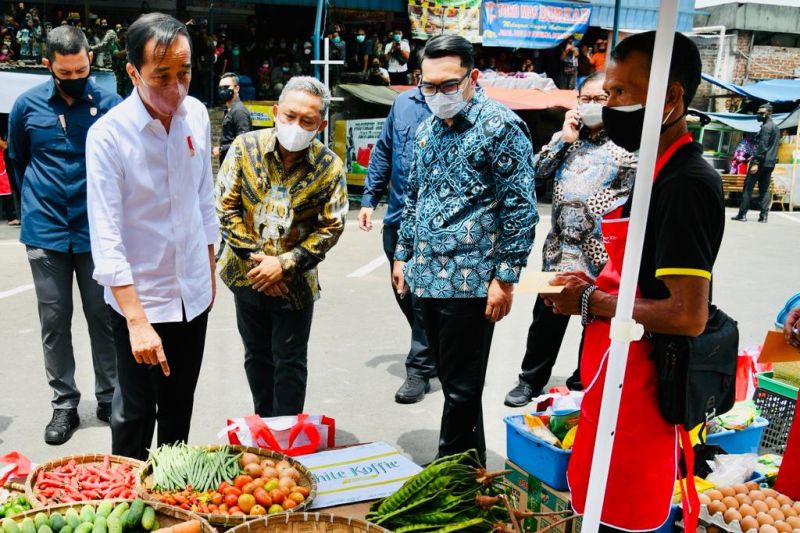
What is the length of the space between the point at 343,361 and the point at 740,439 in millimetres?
2913

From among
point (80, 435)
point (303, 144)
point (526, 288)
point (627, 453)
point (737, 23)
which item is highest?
point (737, 23)

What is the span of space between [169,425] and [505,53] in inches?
671

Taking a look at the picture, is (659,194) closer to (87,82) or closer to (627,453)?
(627,453)

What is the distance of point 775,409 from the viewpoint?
394cm

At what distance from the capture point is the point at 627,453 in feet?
6.80

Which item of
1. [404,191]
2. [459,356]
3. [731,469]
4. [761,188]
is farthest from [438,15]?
[731,469]

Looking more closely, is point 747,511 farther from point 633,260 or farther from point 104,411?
point 104,411

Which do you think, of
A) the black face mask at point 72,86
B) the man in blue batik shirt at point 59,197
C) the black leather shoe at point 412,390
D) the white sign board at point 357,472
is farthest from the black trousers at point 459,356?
the black face mask at point 72,86

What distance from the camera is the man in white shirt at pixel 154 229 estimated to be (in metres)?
2.62

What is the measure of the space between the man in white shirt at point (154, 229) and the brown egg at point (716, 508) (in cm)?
208

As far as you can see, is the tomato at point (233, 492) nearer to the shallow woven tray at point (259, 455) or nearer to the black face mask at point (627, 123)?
the shallow woven tray at point (259, 455)

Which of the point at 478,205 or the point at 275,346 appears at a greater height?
the point at 478,205

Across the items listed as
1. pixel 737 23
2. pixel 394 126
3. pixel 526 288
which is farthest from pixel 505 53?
pixel 526 288

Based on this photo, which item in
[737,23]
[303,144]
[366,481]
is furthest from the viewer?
[737,23]
